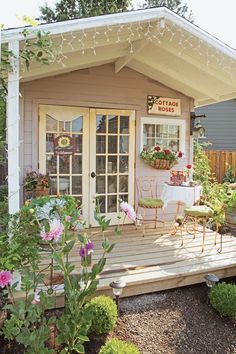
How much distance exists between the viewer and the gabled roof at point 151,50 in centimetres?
319

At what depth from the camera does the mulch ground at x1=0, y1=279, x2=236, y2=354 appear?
267cm

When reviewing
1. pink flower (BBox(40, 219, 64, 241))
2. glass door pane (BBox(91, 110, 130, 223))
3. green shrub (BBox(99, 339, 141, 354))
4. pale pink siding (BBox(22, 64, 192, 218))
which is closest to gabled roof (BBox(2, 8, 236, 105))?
pale pink siding (BBox(22, 64, 192, 218))

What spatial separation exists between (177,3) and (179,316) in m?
14.4

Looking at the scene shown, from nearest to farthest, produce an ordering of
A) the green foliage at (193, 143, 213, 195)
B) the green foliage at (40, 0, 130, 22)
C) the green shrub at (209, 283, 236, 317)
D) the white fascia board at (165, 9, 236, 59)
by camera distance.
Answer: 1. the green shrub at (209, 283, 236, 317)
2. the white fascia board at (165, 9, 236, 59)
3. the green foliage at (193, 143, 213, 195)
4. the green foliage at (40, 0, 130, 22)

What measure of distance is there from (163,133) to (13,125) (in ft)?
11.3

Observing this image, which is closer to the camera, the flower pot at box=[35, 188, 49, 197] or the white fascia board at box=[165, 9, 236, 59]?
the white fascia board at box=[165, 9, 236, 59]

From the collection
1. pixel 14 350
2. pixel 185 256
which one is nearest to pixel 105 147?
pixel 185 256

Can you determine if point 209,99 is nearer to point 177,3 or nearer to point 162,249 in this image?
point 162,249

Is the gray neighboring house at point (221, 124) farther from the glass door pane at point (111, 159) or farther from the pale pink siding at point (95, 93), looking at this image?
the glass door pane at point (111, 159)

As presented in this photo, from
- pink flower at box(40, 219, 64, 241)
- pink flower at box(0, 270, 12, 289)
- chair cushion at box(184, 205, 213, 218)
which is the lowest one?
pink flower at box(0, 270, 12, 289)

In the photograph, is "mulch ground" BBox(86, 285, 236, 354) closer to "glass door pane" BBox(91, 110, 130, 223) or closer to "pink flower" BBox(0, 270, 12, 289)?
"pink flower" BBox(0, 270, 12, 289)

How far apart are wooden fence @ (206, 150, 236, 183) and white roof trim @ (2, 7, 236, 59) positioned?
24.0ft

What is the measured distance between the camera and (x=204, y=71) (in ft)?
15.6

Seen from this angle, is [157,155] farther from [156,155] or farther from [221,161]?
[221,161]
